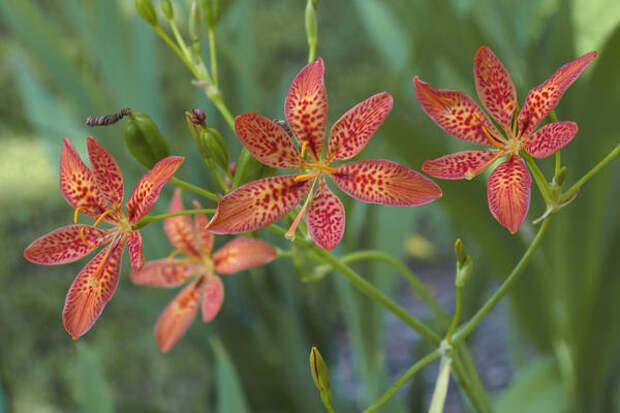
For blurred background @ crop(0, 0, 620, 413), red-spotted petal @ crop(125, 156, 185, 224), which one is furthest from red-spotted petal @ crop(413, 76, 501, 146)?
blurred background @ crop(0, 0, 620, 413)

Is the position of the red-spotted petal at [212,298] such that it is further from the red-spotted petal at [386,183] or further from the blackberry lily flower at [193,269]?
the red-spotted petal at [386,183]

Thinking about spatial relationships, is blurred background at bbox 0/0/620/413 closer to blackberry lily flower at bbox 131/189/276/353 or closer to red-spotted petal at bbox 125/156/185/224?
blackberry lily flower at bbox 131/189/276/353

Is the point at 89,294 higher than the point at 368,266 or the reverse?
higher

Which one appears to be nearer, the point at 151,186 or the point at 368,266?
the point at 151,186

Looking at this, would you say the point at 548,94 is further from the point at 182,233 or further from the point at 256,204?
the point at 182,233

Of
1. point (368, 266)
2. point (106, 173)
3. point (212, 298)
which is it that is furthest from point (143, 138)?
point (368, 266)

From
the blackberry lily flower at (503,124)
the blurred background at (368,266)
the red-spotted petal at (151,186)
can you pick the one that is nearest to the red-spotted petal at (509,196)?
the blackberry lily flower at (503,124)
